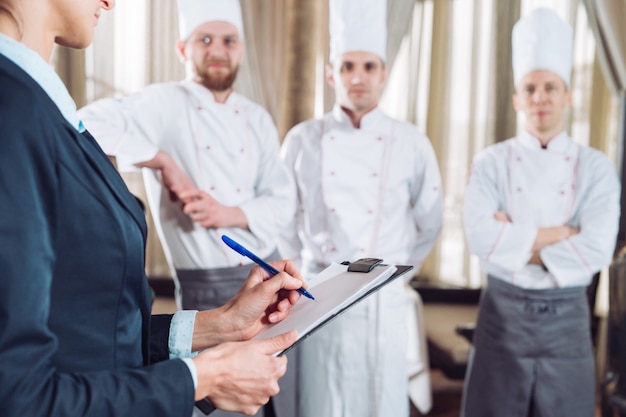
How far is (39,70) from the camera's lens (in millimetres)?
776

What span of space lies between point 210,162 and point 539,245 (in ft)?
3.87

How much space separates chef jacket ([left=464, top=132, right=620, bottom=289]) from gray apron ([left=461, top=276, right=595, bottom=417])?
2.7 inches

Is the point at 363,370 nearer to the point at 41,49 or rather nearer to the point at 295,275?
the point at 295,275

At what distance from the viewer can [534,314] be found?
87.4 inches

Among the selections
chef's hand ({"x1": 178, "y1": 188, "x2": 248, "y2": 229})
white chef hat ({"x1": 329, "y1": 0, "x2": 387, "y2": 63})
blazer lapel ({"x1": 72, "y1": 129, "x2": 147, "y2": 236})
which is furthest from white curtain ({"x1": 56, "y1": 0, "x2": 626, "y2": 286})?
blazer lapel ({"x1": 72, "y1": 129, "x2": 147, "y2": 236})

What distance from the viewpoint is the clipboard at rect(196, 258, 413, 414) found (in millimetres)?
911

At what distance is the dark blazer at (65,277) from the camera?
2.21 ft

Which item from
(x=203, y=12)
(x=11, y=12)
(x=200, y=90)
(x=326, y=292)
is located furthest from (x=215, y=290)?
(x=11, y=12)

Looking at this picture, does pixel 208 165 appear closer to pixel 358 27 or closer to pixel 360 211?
pixel 360 211

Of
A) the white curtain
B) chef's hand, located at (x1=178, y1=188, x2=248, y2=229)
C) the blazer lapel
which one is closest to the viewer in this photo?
the blazer lapel

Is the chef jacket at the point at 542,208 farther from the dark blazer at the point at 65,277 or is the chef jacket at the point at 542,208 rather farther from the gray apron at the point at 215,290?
the dark blazer at the point at 65,277

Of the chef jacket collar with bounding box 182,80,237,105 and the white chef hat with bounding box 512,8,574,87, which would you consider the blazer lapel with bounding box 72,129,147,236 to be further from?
the white chef hat with bounding box 512,8,574,87

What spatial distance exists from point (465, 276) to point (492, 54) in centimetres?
138

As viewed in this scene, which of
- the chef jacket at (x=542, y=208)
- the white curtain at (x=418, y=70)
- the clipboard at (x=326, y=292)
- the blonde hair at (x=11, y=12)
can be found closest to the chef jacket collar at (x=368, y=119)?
the chef jacket at (x=542, y=208)
